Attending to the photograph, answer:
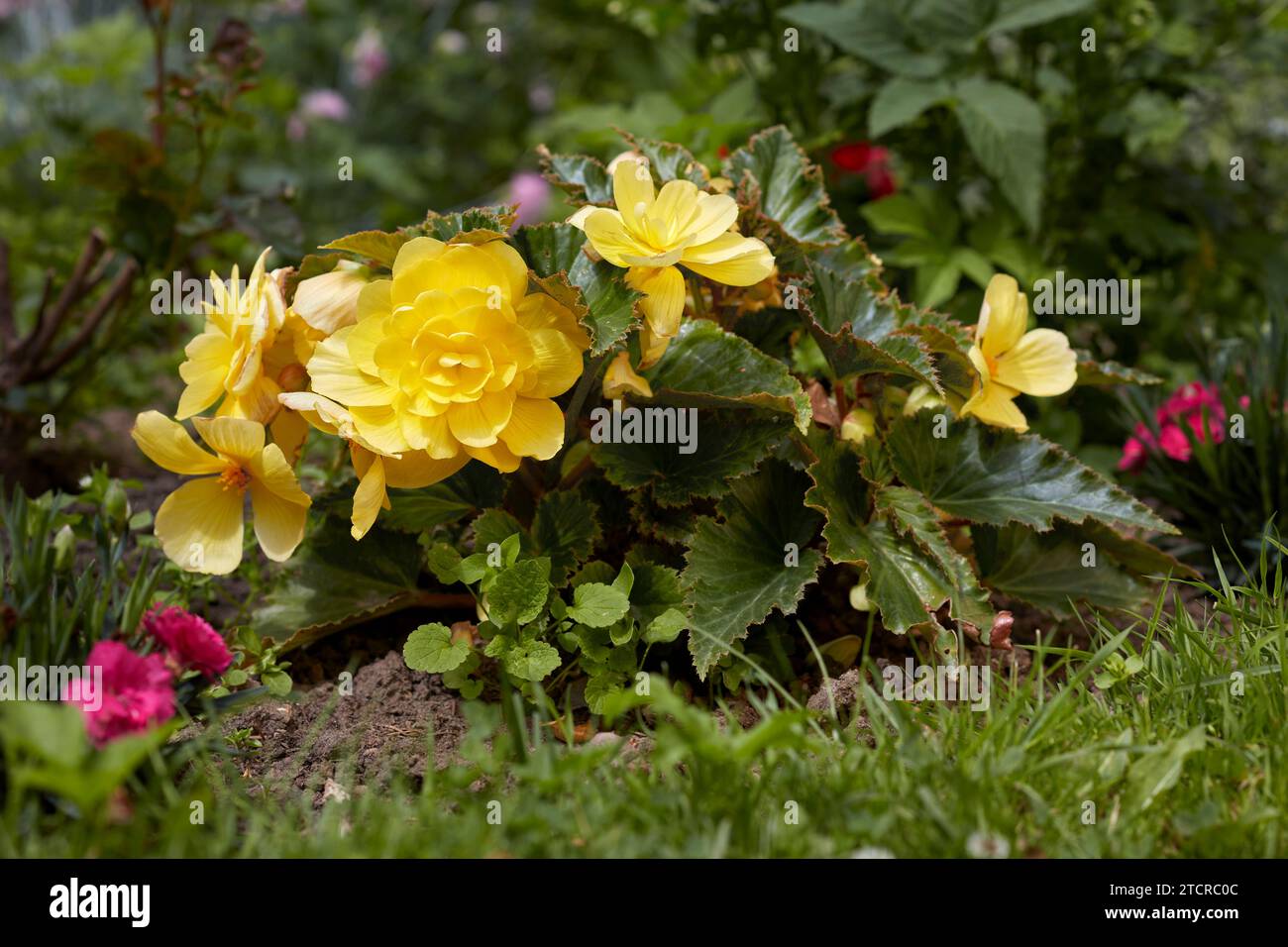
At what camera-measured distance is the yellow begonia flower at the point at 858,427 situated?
195cm

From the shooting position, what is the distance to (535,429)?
1699 mm

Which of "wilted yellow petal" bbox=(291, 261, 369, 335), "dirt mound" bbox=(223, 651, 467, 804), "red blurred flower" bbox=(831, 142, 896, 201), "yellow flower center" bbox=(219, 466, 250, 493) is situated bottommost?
"dirt mound" bbox=(223, 651, 467, 804)

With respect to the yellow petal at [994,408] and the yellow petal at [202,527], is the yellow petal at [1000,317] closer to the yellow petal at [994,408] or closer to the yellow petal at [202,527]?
the yellow petal at [994,408]

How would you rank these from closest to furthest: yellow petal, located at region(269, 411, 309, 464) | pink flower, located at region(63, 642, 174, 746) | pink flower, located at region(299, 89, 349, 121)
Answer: pink flower, located at region(63, 642, 174, 746), yellow petal, located at region(269, 411, 309, 464), pink flower, located at region(299, 89, 349, 121)

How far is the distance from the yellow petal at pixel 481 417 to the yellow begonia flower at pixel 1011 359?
0.71m

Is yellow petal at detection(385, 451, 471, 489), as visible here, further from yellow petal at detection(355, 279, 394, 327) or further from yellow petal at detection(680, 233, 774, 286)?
yellow petal at detection(680, 233, 774, 286)

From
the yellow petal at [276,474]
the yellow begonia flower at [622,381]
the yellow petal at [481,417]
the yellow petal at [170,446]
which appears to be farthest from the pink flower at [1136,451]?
the yellow petal at [170,446]

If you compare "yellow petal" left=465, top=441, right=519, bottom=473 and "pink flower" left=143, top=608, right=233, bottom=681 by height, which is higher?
"yellow petal" left=465, top=441, right=519, bottom=473

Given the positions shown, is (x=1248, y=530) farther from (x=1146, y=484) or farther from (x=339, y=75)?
(x=339, y=75)

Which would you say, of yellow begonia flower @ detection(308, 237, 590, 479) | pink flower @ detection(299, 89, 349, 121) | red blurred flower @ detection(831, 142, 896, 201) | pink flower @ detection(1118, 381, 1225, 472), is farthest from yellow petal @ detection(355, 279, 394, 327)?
pink flower @ detection(299, 89, 349, 121)

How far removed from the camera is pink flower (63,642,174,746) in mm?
1359

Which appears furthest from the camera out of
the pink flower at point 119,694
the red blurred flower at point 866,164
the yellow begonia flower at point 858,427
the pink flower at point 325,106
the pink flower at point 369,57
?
the pink flower at point 369,57

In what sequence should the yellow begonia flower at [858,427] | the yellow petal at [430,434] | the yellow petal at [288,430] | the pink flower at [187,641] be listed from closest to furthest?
the pink flower at [187,641] → the yellow petal at [430,434] → the yellow petal at [288,430] → the yellow begonia flower at [858,427]
